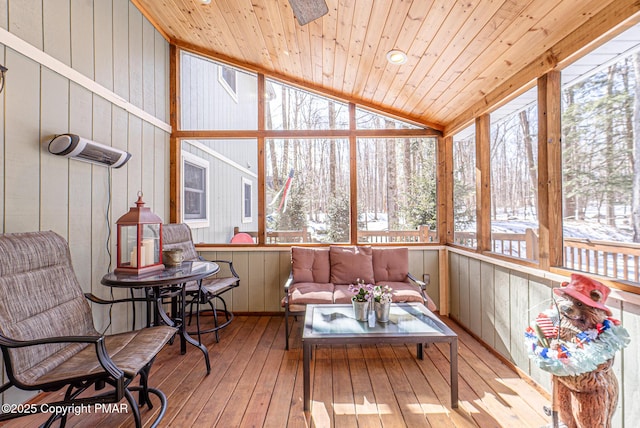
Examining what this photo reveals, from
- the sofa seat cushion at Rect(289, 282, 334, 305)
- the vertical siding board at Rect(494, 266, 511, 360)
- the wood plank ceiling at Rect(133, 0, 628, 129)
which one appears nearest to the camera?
the wood plank ceiling at Rect(133, 0, 628, 129)

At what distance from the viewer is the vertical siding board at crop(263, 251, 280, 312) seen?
390 centimetres

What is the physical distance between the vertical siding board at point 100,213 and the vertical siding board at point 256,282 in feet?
5.17

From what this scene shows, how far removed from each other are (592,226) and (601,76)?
996 mm

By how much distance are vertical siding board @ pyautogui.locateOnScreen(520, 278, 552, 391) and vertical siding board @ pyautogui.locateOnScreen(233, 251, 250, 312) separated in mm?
3031

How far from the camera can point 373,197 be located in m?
3.98

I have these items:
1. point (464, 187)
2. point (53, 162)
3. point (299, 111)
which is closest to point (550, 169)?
point (464, 187)

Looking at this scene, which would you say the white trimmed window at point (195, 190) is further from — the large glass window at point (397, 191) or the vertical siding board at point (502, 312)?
the vertical siding board at point (502, 312)

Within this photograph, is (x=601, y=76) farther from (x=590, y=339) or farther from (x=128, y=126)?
(x=128, y=126)

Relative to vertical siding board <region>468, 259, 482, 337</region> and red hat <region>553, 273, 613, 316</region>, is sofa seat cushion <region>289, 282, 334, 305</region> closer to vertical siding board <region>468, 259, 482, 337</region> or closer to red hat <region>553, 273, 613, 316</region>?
vertical siding board <region>468, 259, 482, 337</region>

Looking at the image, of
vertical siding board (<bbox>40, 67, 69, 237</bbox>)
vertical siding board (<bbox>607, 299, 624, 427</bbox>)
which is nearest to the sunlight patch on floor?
vertical siding board (<bbox>607, 299, 624, 427</bbox>)

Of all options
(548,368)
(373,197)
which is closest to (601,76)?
(548,368)

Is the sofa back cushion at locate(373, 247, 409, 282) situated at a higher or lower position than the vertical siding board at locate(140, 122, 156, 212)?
lower

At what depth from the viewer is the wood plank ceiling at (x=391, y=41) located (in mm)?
2008

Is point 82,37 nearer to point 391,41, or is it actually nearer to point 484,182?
point 391,41
